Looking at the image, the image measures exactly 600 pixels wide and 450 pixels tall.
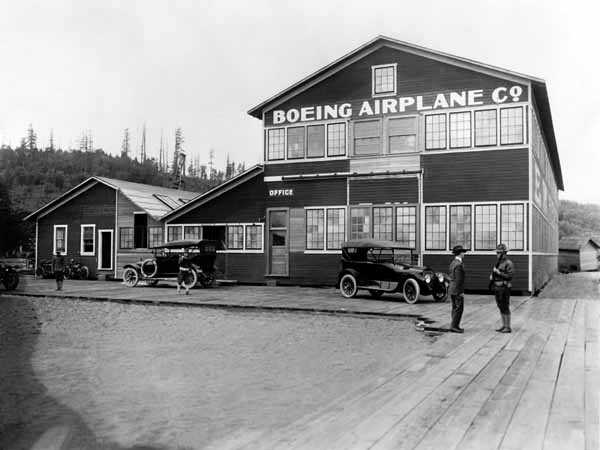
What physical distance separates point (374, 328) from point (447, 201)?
9.73 meters

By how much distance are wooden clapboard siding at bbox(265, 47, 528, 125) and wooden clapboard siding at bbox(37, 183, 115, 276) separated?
12105 mm

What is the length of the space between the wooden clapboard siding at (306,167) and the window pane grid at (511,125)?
595 cm

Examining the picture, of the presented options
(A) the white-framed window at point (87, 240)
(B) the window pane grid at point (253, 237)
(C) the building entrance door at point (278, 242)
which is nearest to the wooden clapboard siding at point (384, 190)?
(C) the building entrance door at point (278, 242)

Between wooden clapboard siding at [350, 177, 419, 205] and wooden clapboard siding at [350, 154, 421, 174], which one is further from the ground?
wooden clapboard siding at [350, 154, 421, 174]

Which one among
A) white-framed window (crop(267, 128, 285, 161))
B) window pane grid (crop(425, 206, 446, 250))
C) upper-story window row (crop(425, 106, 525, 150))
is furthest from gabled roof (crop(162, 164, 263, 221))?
window pane grid (crop(425, 206, 446, 250))

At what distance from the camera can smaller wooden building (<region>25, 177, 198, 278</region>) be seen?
29.8m

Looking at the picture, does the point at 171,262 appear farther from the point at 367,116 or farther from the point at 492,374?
the point at 492,374

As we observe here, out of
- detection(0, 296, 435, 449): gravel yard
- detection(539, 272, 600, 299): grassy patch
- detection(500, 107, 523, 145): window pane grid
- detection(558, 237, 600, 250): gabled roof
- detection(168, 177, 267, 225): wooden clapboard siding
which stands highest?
detection(500, 107, 523, 145): window pane grid

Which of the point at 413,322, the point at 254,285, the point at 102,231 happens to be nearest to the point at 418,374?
the point at 413,322

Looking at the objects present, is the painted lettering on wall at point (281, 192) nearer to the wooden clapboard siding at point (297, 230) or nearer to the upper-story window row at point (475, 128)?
the wooden clapboard siding at point (297, 230)

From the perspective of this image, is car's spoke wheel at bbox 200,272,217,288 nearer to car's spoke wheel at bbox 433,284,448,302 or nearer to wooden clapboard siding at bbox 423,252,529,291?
wooden clapboard siding at bbox 423,252,529,291

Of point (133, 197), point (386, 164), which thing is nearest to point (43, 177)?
point (133, 197)

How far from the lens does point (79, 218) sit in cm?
3167

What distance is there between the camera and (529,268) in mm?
19703
